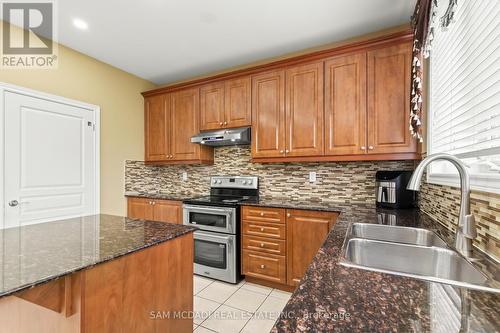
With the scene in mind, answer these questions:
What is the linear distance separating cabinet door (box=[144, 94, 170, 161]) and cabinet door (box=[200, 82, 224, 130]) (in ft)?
2.07

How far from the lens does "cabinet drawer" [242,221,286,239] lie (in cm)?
233

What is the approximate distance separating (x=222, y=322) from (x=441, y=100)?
2.30m

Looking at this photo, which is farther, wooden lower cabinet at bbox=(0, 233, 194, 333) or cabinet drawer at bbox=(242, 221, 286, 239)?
cabinet drawer at bbox=(242, 221, 286, 239)

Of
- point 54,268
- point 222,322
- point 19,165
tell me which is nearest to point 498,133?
point 54,268

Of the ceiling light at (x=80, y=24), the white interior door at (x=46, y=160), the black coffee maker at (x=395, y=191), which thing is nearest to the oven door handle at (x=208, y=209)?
the white interior door at (x=46, y=160)

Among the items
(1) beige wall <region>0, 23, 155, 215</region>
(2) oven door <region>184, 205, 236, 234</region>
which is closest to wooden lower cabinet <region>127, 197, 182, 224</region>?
(1) beige wall <region>0, 23, 155, 215</region>

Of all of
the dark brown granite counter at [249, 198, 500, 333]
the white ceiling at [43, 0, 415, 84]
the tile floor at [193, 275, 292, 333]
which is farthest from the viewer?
the white ceiling at [43, 0, 415, 84]

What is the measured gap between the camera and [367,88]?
2.18m

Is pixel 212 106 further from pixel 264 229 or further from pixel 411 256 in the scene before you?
pixel 411 256

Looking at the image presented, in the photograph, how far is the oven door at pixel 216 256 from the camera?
248 centimetres

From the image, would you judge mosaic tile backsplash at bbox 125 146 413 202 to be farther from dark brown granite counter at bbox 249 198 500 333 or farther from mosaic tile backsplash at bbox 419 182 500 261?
dark brown granite counter at bbox 249 198 500 333

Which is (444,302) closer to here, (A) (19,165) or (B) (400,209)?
(B) (400,209)

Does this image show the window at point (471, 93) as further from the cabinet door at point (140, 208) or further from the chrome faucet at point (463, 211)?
the cabinet door at point (140, 208)

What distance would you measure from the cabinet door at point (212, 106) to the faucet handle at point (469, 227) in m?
2.43
